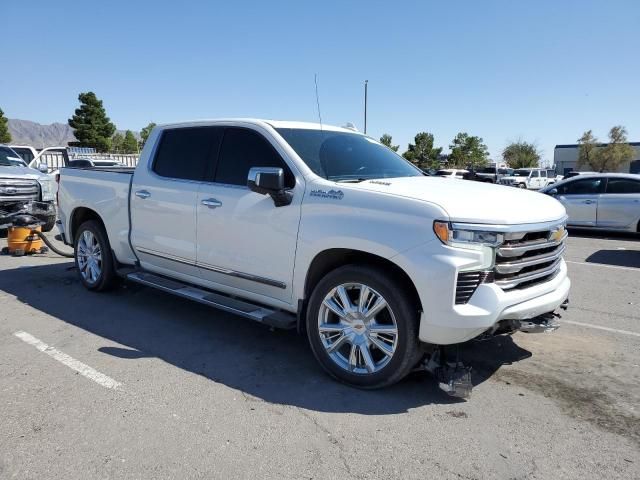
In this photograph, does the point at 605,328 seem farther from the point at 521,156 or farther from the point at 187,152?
the point at 521,156

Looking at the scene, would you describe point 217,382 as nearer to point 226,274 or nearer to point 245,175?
point 226,274

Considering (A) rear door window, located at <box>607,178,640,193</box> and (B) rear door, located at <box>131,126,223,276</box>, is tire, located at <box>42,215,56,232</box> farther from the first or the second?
(A) rear door window, located at <box>607,178,640,193</box>

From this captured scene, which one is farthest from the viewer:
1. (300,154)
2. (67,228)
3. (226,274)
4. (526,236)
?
(67,228)

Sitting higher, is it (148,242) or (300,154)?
(300,154)

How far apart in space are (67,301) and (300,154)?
3.54 metres

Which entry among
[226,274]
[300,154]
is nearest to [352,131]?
[300,154]

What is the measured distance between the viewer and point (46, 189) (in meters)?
10.8

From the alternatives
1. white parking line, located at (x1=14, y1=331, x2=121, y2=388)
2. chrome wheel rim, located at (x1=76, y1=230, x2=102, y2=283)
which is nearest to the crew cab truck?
chrome wheel rim, located at (x1=76, y1=230, x2=102, y2=283)

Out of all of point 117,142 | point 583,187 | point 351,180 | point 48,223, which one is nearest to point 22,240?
point 48,223

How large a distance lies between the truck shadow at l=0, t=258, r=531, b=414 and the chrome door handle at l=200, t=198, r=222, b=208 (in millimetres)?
1249

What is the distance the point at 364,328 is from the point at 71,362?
2.44 meters

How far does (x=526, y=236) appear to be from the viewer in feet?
11.8

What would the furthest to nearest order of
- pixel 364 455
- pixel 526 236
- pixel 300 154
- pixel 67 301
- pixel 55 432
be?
pixel 67 301
pixel 300 154
pixel 526 236
pixel 55 432
pixel 364 455

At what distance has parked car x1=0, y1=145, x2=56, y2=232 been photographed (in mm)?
9914
